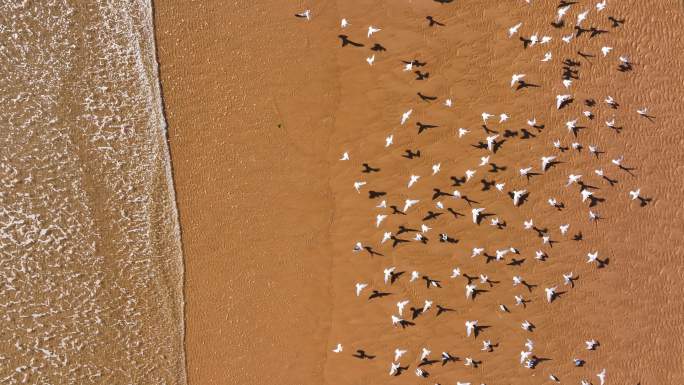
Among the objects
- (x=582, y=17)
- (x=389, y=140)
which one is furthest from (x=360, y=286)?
(x=582, y=17)

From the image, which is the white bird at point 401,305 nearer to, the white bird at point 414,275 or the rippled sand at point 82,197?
the white bird at point 414,275

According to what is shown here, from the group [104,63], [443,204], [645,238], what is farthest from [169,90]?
[645,238]

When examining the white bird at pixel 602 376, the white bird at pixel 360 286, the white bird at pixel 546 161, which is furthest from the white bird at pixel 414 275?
the white bird at pixel 602 376

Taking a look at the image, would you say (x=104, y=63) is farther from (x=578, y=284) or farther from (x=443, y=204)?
(x=578, y=284)

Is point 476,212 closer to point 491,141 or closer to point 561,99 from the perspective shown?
point 491,141

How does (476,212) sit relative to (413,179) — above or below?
below
